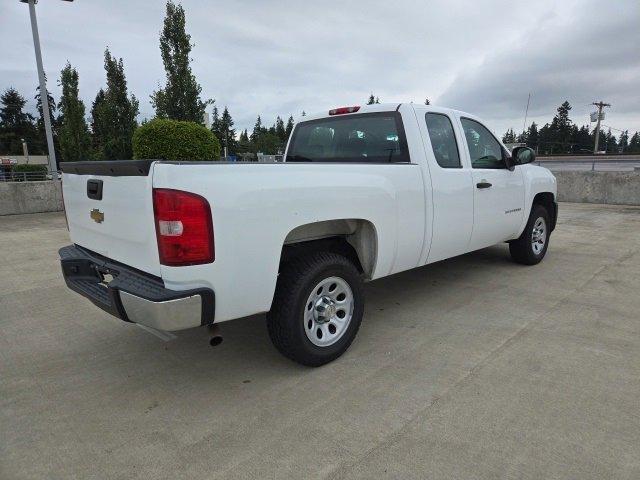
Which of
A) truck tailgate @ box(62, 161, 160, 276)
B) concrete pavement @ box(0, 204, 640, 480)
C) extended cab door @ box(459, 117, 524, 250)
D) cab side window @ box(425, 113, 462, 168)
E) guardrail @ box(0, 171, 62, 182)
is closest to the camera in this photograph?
concrete pavement @ box(0, 204, 640, 480)

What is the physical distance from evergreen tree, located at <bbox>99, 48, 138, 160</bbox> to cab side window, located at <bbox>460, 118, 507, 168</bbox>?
20734 mm

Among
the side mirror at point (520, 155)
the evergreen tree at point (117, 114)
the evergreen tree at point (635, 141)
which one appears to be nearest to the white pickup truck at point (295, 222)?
the side mirror at point (520, 155)

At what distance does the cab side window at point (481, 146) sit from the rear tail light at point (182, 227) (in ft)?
9.90

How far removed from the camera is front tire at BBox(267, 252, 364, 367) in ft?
9.38

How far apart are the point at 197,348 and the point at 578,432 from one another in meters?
2.65

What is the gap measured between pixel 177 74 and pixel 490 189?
15930mm

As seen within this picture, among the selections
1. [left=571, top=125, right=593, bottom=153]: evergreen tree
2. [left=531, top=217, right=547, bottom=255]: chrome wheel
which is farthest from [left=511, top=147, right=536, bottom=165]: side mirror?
[left=571, top=125, right=593, bottom=153]: evergreen tree

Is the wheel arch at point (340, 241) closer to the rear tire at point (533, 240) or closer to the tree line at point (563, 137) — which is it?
the rear tire at point (533, 240)

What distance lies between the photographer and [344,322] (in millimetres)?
3270

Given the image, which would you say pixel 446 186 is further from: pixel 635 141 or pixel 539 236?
pixel 635 141

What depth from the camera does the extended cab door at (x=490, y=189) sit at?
4413 millimetres

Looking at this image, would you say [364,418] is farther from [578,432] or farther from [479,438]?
[578,432]

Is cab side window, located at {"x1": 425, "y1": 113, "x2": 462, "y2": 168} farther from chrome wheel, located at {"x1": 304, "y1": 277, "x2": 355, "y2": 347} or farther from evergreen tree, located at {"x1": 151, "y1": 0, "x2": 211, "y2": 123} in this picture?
evergreen tree, located at {"x1": 151, "y1": 0, "x2": 211, "y2": 123}

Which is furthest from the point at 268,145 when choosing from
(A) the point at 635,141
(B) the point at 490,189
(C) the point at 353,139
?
(A) the point at 635,141
